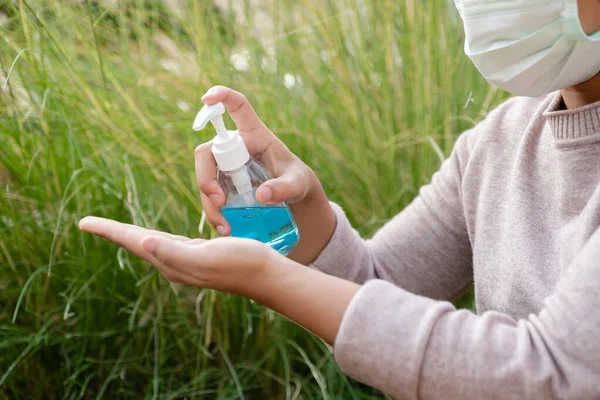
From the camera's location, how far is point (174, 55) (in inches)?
81.1

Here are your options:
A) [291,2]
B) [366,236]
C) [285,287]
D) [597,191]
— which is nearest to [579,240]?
[597,191]

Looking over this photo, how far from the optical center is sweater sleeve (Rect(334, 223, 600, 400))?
0.81 metres

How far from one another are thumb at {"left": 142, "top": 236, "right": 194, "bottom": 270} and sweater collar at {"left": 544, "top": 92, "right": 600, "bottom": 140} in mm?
517

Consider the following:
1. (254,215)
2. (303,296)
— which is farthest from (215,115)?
(303,296)

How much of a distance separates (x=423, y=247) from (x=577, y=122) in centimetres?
38

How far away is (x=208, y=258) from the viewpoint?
0.82 metres

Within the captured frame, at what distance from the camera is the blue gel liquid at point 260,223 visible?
1041 mm

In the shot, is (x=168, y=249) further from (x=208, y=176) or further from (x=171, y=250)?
(x=208, y=176)

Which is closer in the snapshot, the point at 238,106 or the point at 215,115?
the point at 215,115

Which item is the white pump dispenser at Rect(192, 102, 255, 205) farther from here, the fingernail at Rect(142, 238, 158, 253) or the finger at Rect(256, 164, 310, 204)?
the fingernail at Rect(142, 238, 158, 253)

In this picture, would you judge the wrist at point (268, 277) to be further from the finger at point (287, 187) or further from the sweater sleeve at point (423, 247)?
the sweater sleeve at point (423, 247)

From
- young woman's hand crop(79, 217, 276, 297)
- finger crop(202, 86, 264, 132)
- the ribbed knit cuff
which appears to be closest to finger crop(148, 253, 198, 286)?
young woman's hand crop(79, 217, 276, 297)

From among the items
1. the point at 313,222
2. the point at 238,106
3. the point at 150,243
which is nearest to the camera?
the point at 150,243

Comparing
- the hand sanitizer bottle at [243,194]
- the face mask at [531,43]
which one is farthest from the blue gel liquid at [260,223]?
the face mask at [531,43]
